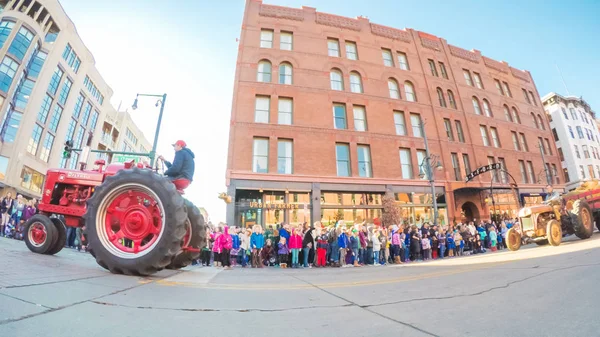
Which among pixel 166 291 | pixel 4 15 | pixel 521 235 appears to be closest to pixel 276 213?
pixel 521 235

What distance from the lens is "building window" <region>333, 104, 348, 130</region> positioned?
19297 mm

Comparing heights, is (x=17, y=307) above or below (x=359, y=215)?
below

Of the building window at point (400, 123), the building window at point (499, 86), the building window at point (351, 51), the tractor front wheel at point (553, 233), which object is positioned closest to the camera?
the tractor front wheel at point (553, 233)

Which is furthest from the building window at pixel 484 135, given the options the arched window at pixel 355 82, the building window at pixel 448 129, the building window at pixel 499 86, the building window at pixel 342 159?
the building window at pixel 342 159

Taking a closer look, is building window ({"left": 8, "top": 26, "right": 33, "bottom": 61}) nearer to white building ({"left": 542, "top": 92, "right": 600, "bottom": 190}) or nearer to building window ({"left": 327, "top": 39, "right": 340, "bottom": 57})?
building window ({"left": 327, "top": 39, "right": 340, "bottom": 57})

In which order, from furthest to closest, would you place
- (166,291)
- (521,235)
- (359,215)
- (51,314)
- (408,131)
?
(408,131)
(359,215)
(521,235)
(166,291)
(51,314)

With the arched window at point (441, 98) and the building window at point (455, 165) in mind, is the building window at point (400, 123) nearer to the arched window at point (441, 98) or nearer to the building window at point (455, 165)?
the building window at point (455, 165)

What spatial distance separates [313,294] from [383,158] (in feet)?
56.5

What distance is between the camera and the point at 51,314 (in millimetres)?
1582

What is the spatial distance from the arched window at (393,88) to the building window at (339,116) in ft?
17.4

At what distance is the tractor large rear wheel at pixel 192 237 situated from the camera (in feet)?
14.8

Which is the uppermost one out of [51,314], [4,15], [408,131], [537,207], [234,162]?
[4,15]

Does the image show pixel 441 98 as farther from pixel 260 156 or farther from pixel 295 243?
pixel 295 243

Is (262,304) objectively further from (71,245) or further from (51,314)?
(71,245)
